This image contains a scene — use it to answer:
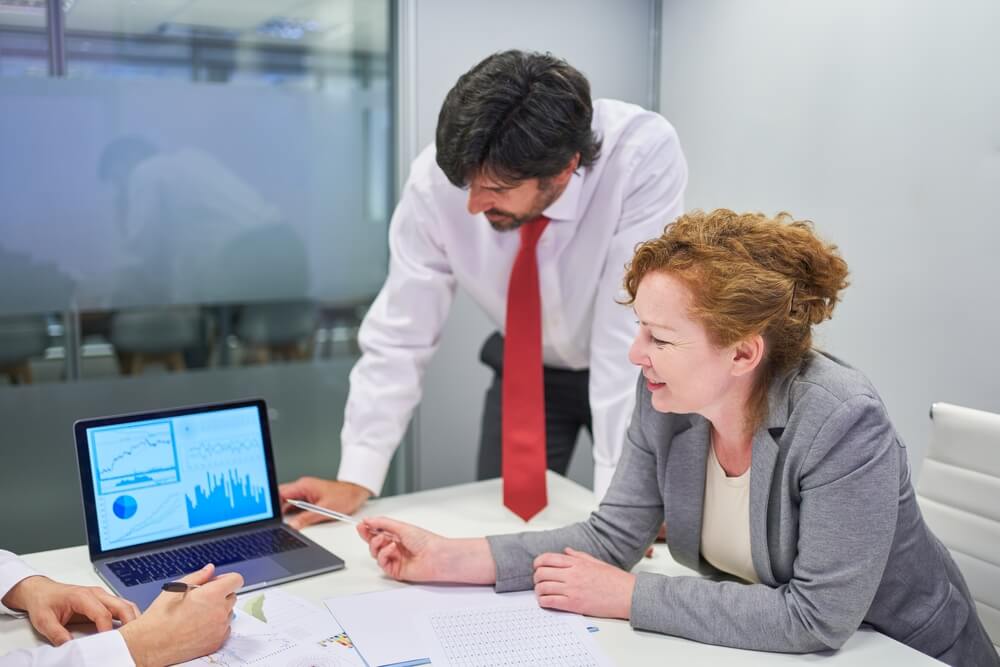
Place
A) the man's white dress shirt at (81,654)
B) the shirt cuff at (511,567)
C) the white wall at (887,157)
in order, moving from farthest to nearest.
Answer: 1. the white wall at (887,157)
2. the shirt cuff at (511,567)
3. the man's white dress shirt at (81,654)

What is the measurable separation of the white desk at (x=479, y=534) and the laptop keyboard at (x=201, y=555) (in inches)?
2.4

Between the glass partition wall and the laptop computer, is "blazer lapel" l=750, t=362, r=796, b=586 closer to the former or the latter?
the laptop computer

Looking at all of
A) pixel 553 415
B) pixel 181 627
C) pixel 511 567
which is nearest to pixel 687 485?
pixel 511 567

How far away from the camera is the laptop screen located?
5.04 ft

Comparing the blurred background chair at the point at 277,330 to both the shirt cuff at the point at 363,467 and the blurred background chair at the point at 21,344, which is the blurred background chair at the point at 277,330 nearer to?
the blurred background chair at the point at 21,344

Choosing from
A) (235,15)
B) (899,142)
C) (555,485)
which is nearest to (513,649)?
(555,485)

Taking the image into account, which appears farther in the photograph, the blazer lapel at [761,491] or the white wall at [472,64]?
the white wall at [472,64]

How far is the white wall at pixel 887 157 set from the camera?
2.30 m

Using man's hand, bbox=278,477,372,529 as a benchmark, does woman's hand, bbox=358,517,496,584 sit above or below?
above

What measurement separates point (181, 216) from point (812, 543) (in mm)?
1995

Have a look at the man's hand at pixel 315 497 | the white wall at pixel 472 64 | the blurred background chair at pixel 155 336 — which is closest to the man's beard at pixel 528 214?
the man's hand at pixel 315 497

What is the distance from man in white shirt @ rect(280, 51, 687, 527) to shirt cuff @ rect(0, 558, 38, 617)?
49cm

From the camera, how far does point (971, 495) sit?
1.71 meters

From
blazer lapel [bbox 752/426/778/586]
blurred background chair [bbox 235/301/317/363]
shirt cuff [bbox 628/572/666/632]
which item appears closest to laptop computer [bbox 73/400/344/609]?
shirt cuff [bbox 628/572/666/632]
